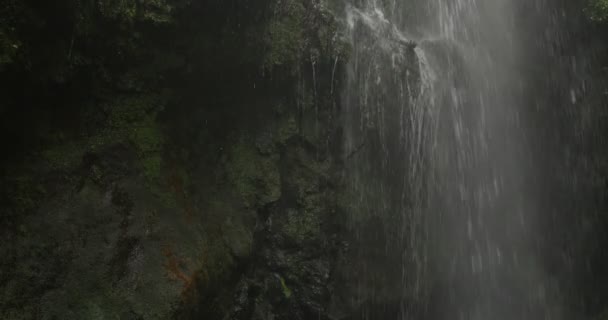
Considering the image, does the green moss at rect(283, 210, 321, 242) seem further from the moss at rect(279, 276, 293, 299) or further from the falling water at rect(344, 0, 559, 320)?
the falling water at rect(344, 0, 559, 320)

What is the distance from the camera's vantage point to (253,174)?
21.0 feet

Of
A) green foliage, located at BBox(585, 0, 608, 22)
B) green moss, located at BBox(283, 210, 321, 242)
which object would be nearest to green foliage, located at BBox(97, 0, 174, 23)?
green moss, located at BBox(283, 210, 321, 242)

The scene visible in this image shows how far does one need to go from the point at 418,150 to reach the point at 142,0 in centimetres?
511

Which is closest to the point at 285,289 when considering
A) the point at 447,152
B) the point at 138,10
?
the point at 138,10

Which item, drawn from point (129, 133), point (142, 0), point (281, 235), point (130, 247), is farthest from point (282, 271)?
point (142, 0)

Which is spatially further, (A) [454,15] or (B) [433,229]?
(A) [454,15]

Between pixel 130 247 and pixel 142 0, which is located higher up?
pixel 142 0

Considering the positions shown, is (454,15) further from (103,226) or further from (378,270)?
(103,226)

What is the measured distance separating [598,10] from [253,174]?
8184mm

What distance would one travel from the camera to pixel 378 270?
692 centimetres

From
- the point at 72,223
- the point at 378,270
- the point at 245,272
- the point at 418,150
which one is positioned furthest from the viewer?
the point at 418,150

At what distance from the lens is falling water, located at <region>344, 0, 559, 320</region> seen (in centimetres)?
730

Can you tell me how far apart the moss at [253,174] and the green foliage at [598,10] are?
772 centimetres

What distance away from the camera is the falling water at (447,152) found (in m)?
7.30
